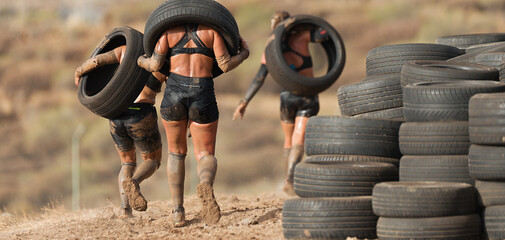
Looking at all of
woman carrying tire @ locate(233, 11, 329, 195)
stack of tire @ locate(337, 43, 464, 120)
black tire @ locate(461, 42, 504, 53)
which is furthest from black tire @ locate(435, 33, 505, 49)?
woman carrying tire @ locate(233, 11, 329, 195)

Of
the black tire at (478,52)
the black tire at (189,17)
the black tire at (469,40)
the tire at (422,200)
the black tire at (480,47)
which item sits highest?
the black tire at (189,17)

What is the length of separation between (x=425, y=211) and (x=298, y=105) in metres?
5.60

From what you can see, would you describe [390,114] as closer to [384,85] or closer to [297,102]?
[384,85]

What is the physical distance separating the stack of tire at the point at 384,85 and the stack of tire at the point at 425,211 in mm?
1780

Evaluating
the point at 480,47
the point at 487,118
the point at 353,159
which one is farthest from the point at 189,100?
the point at 480,47

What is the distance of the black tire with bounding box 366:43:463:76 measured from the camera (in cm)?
1009

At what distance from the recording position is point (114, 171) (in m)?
28.5

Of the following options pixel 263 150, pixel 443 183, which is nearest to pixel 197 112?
pixel 443 183

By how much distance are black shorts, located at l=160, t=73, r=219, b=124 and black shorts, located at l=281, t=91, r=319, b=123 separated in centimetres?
361

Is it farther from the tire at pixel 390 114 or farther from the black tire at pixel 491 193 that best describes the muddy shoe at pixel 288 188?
the black tire at pixel 491 193

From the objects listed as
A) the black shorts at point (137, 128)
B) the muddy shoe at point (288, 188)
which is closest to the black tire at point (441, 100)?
the black shorts at point (137, 128)

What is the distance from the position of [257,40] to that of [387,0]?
6949 millimetres

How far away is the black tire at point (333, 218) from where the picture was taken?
7.39m

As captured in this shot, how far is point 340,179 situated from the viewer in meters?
7.64
